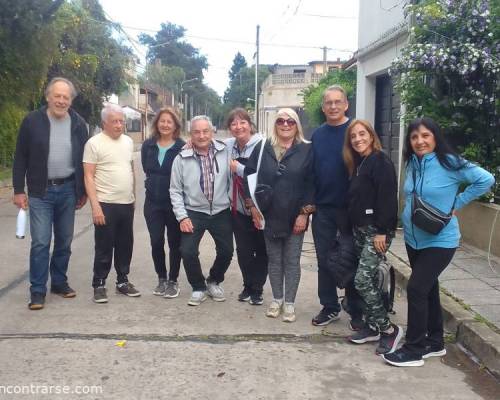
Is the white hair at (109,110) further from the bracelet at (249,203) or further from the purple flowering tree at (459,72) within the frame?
the purple flowering tree at (459,72)

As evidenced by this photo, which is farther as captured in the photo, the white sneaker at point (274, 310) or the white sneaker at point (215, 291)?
→ the white sneaker at point (215, 291)

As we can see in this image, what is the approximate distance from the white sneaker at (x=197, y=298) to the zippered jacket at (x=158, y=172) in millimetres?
844

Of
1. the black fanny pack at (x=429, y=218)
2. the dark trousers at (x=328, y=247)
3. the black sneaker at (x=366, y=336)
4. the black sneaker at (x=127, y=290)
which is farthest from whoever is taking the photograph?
the black sneaker at (x=127, y=290)

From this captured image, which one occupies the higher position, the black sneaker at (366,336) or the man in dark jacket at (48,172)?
the man in dark jacket at (48,172)

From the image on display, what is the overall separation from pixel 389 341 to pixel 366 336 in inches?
8.7

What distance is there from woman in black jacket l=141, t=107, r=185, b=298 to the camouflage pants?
5.98 ft

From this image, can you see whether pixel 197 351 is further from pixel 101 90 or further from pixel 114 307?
pixel 101 90

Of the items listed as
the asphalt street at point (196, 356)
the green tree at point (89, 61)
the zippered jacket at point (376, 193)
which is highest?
the green tree at point (89, 61)

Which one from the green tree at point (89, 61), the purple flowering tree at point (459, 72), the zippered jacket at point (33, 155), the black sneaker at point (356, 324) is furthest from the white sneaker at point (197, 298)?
the green tree at point (89, 61)

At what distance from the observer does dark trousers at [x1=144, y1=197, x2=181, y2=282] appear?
505cm

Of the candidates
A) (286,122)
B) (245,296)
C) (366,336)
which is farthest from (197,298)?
(286,122)

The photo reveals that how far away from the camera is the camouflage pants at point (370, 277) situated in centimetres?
397

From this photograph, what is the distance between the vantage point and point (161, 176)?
4996mm

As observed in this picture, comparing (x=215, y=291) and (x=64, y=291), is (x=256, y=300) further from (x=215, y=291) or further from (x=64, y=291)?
(x=64, y=291)
